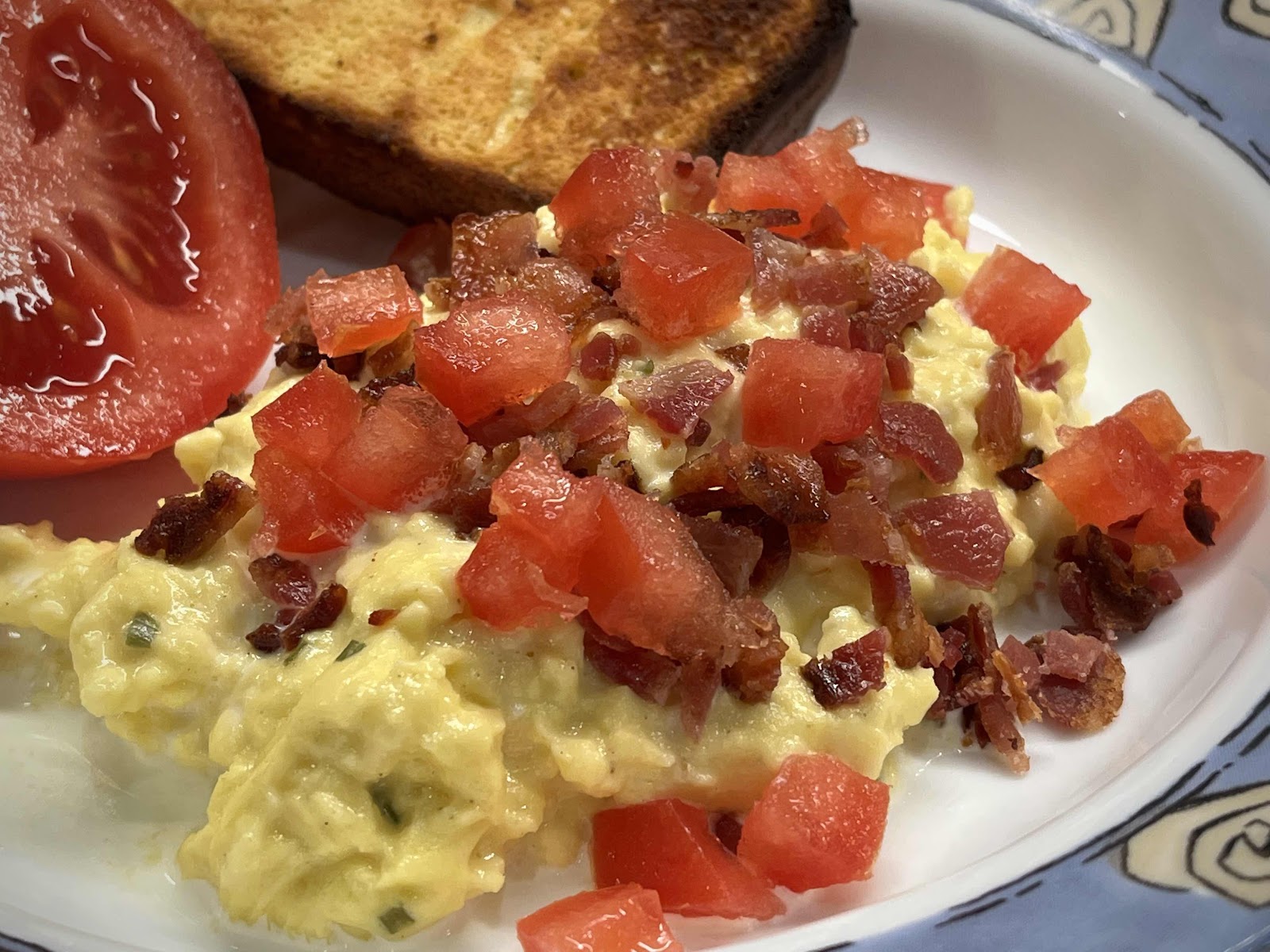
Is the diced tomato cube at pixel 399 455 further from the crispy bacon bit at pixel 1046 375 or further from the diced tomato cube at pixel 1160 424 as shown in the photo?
the diced tomato cube at pixel 1160 424

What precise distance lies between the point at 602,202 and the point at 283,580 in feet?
3.35

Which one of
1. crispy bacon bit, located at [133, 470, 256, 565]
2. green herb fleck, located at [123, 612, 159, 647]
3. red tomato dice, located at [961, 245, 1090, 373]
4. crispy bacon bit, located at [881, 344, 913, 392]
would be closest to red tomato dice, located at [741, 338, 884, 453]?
crispy bacon bit, located at [881, 344, 913, 392]

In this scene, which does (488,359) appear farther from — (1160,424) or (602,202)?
(1160,424)

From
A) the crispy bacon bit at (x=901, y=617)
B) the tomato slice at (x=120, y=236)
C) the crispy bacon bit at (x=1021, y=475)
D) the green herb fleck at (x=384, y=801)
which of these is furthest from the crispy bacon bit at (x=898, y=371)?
the tomato slice at (x=120, y=236)

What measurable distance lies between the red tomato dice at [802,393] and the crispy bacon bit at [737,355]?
0.21ft

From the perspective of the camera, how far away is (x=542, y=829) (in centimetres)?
177

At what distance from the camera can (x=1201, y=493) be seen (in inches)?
85.3

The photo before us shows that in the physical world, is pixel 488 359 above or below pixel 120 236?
above

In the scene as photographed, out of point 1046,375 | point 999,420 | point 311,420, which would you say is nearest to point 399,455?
point 311,420

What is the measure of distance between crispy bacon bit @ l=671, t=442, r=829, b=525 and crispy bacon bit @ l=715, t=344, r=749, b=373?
0.20 metres

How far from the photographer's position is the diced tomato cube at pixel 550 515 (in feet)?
5.43

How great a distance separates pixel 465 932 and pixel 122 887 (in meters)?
0.57


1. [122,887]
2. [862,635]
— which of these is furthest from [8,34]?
[862,635]

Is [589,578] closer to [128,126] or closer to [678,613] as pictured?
[678,613]
